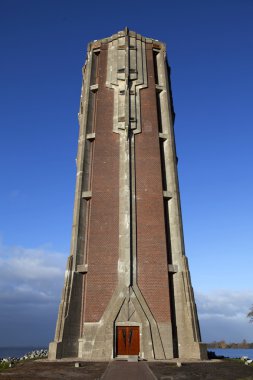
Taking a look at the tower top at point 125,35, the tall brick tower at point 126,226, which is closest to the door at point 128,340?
the tall brick tower at point 126,226

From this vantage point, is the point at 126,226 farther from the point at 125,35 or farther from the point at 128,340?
the point at 125,35

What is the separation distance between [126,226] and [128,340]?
800 cm

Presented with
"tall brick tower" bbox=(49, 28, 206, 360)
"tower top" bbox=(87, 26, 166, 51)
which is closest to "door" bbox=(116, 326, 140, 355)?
"tall brick tower" bbox=(49, 28, 206, 360)

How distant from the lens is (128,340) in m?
24.0

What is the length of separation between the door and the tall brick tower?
0.06 meters

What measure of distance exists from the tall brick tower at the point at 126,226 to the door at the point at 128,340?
2.5 inches

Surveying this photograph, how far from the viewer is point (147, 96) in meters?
33.6

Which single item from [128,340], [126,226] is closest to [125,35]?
[126,226]

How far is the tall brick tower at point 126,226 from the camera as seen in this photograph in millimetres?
24219

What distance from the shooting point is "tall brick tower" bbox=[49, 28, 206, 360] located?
953 inches

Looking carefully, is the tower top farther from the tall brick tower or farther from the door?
the door

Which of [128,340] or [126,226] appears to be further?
[126,226]

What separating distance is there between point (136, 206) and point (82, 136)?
836 cm

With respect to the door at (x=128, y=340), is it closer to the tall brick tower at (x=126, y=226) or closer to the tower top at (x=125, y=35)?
the tall brick tower at (x=126, y=226)
